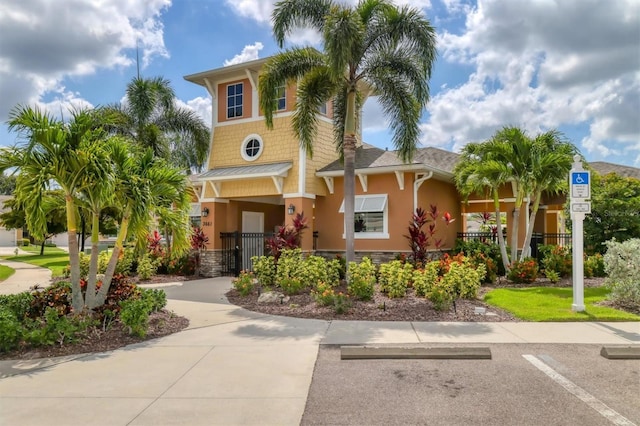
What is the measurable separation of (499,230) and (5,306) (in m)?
12.8

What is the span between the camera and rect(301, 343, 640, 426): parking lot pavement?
4.12 metres

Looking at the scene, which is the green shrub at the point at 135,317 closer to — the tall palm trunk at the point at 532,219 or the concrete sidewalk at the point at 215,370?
the concrete sidewalk at the point at 215,370

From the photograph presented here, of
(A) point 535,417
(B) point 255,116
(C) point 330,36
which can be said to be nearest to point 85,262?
(B) point 255,116

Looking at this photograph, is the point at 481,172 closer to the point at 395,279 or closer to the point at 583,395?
the point at 395,279

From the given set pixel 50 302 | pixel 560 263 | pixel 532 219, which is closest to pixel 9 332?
pixel 50 302

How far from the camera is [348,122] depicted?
38.7 feet

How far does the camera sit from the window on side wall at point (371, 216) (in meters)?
14.6

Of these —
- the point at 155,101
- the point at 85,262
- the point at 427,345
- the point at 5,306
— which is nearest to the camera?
the point at 427,345

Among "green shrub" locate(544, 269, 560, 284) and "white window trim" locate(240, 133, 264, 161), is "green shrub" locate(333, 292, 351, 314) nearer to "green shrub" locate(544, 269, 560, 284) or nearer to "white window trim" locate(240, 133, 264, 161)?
"green shrub" locate(544, 269, 560, 284)

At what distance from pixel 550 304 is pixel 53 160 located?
10237 millimetres

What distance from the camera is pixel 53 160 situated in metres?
7.07

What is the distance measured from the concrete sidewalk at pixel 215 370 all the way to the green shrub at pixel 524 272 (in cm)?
475

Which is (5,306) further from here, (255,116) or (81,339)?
(255,116)

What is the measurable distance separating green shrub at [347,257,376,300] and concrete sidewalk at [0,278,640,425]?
5.48 ft
